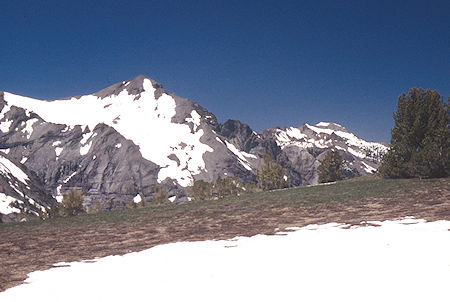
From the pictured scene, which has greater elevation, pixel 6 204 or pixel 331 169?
pixel 6 204

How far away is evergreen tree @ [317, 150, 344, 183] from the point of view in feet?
232

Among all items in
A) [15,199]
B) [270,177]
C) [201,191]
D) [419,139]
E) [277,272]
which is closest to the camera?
[277,272]

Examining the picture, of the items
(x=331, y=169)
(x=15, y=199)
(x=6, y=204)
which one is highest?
(x=15, y=199)

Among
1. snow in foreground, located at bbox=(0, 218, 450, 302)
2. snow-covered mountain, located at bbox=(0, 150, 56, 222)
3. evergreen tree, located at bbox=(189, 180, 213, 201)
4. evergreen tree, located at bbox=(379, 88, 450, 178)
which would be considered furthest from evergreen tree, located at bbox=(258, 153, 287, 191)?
snow-covered mountain, located at bbox=(0, 150, 56, 222)

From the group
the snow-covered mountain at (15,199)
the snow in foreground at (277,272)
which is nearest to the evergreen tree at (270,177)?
the snow in foreground at (277,272)

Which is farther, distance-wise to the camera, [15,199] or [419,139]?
[15,199]

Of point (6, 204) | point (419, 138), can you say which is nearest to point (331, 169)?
point (419, 138)

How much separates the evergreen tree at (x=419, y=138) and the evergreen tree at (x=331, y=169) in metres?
35.7

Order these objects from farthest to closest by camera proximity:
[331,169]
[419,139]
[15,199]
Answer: [15,199] → [331,169] → [419,139]

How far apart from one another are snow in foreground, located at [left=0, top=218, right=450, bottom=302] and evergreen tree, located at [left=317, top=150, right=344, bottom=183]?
6257cm

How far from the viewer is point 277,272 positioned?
693 cm

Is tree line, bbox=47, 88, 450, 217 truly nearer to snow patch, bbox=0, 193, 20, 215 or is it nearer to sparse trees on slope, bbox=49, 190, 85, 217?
sparse trees on slope, bbox=49, 190, 85, 217

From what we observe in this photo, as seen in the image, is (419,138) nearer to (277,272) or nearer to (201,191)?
(277,272)

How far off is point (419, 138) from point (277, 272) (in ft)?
103
